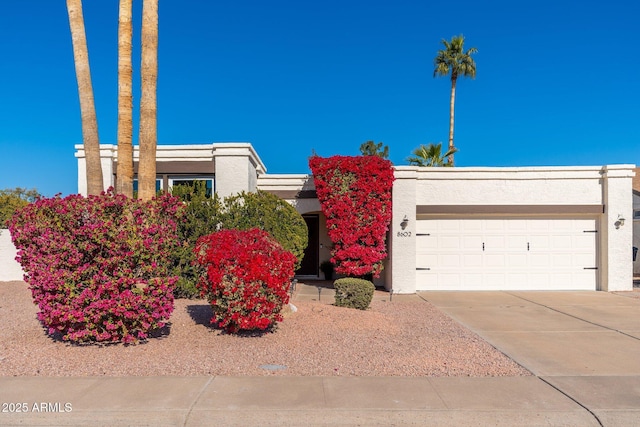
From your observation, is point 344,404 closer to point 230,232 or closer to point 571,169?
point 230,232

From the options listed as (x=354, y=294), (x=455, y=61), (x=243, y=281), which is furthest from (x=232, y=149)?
(x=455, y=61)

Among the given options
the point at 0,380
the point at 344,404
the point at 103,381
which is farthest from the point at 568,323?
the point at 0,380

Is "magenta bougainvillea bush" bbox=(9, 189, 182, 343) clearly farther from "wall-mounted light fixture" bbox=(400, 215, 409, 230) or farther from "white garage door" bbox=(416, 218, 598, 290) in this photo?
"white garage door" bbox=(416, 218, 598, 290)

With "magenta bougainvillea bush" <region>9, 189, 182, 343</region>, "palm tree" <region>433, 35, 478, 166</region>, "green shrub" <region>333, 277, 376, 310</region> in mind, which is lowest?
"green shrub" <region>333, 277, 376, 310</region>

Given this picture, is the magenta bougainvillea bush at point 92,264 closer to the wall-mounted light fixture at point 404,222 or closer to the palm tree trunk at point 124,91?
the palm tree trunk at point 124,91

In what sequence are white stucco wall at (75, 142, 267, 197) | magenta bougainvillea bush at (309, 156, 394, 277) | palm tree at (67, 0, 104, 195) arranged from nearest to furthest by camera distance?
palm tree at (67, 0, 104, 195), magenta bougainvillea bush at (309, 156, 394, 277), white stucco wall at (75, 142, 267, 197)

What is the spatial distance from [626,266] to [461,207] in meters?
5.17

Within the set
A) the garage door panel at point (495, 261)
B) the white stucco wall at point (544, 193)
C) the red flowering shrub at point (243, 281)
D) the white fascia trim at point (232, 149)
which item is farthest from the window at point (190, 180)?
the garage door panel at point (495, 261)

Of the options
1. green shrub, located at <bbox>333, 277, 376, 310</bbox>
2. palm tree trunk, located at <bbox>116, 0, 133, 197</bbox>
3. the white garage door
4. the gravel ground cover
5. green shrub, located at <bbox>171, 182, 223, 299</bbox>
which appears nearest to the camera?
the gravel ground cover

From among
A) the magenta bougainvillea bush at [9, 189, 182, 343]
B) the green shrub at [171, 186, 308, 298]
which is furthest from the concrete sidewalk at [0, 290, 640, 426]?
the green shrub at [171, 186, 308, 298]

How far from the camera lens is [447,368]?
19.5 ft

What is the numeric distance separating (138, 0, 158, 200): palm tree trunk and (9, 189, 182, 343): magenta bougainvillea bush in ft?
8.55

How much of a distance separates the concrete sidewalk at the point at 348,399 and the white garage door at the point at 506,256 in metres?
7.35

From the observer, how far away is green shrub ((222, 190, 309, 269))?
10.4m
